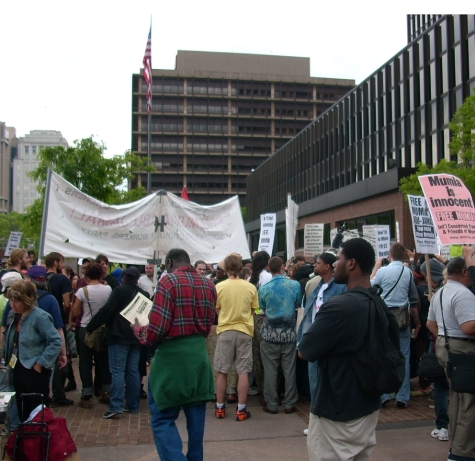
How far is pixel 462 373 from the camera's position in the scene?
493 centimetres

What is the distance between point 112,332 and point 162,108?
96861mm

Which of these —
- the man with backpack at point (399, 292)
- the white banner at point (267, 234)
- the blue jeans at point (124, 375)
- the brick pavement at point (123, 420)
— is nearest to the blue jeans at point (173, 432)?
the brick pavement at point (123, 420)

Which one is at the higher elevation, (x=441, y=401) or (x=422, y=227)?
(x=422, y=227)

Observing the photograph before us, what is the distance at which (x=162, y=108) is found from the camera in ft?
332

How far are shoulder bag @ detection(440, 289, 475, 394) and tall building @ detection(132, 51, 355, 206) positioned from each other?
97514 mm

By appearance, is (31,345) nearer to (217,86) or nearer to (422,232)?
(422,232)

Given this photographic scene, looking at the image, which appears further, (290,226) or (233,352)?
(290,226)

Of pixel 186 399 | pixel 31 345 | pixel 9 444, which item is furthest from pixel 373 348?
pixel 31 345

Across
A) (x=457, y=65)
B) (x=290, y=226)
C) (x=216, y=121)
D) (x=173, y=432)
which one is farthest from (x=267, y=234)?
(x=216, y=121)

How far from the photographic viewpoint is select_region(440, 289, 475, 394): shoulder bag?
488 centimetres

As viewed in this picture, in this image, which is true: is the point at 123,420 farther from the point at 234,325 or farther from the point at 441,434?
the point at 441,434

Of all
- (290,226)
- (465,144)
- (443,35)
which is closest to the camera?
(290,226)

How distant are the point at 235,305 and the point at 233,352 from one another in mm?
602

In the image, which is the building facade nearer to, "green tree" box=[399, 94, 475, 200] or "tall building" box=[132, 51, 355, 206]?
"green tree" box=[399, 94, 475, 200]
